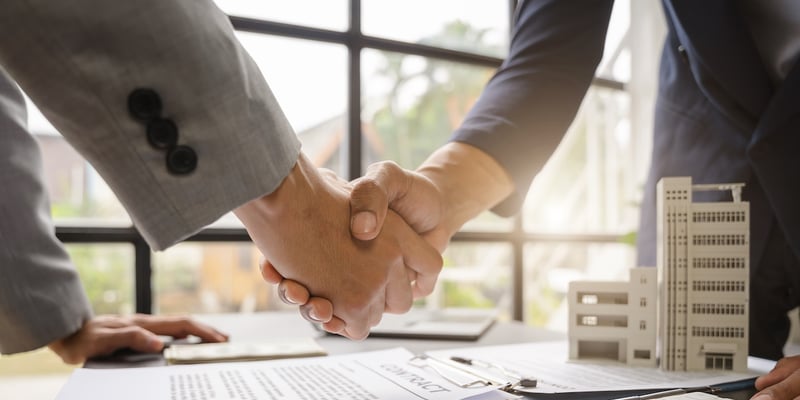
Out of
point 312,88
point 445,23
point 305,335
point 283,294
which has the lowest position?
point 305,335

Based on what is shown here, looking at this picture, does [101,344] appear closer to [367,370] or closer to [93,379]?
[93,379]

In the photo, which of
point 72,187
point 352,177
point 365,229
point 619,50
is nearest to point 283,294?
point 365,229

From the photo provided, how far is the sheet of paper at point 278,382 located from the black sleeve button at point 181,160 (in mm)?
241

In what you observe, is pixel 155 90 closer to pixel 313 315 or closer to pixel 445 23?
pixel 313 315

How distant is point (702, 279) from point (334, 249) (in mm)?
507

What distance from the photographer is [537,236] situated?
221 centimetres

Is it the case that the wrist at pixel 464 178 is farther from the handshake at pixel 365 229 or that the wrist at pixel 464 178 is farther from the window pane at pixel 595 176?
the window pane at pixel 595 176

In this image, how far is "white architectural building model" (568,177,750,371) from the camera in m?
0.73

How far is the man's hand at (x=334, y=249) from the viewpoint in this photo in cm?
73

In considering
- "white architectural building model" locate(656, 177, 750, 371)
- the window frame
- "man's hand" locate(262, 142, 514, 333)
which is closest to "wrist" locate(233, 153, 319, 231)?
"man's hand" locate(262, 142, 514, 333)

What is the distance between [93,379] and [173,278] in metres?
1.66

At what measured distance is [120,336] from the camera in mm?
883

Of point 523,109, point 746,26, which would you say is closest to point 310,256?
point 523,109

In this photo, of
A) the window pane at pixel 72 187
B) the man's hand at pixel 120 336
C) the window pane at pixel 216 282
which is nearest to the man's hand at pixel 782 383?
the man's hand at pixel 120 336
